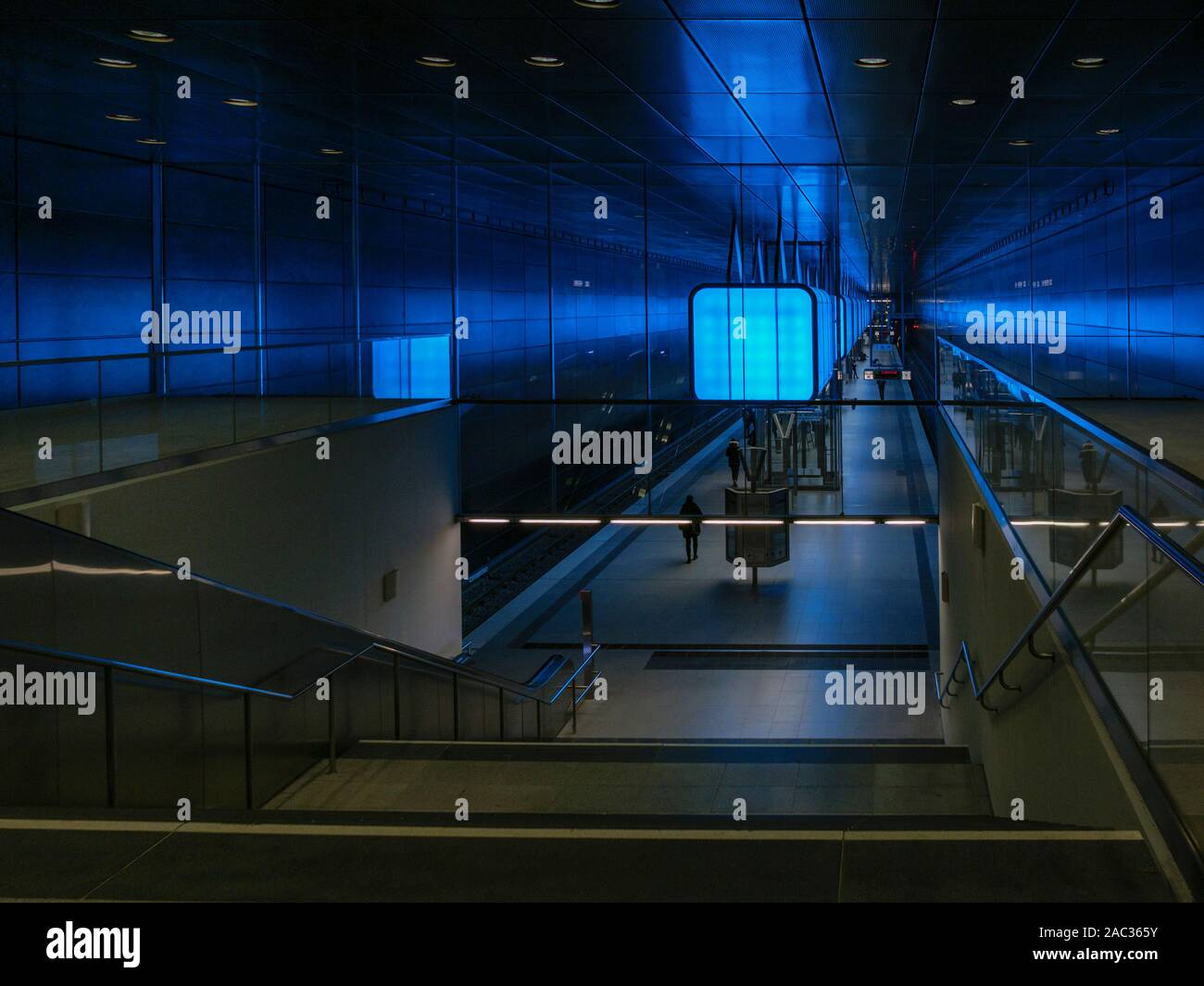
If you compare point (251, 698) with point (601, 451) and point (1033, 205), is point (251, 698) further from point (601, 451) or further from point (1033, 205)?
point (1033, 205)

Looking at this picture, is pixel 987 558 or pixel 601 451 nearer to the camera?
pixel 987 558

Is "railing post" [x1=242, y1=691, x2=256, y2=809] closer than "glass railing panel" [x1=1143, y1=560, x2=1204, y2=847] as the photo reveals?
No

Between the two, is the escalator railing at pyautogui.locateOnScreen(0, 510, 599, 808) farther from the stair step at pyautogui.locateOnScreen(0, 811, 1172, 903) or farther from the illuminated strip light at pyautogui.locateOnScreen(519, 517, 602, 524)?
the illuminated strip light at pyautogui.locateOnScreen(519, 517, 602, 524)

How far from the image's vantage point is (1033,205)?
21.8 metres

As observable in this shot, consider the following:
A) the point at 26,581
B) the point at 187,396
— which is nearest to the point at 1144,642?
the point at 26,581

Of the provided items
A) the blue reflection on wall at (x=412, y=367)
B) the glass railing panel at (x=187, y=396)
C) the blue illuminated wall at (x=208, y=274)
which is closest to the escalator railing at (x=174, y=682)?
the glass railing panel at (x=187, y=396)

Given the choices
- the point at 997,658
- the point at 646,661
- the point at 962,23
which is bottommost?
the point at 646,661

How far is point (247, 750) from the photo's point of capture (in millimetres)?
7500

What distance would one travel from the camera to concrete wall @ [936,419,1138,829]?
15.3 ft

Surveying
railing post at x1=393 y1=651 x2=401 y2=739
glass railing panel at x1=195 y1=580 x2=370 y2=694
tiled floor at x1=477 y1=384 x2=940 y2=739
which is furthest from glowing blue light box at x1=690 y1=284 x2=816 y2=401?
glass railing panel at x1=195 y1=580 x2=370 y2=694

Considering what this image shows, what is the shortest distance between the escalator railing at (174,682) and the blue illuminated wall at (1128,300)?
9639mm

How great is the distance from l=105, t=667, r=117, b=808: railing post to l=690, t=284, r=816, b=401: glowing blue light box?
34.9 feet

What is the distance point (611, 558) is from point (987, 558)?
15.4 meters
